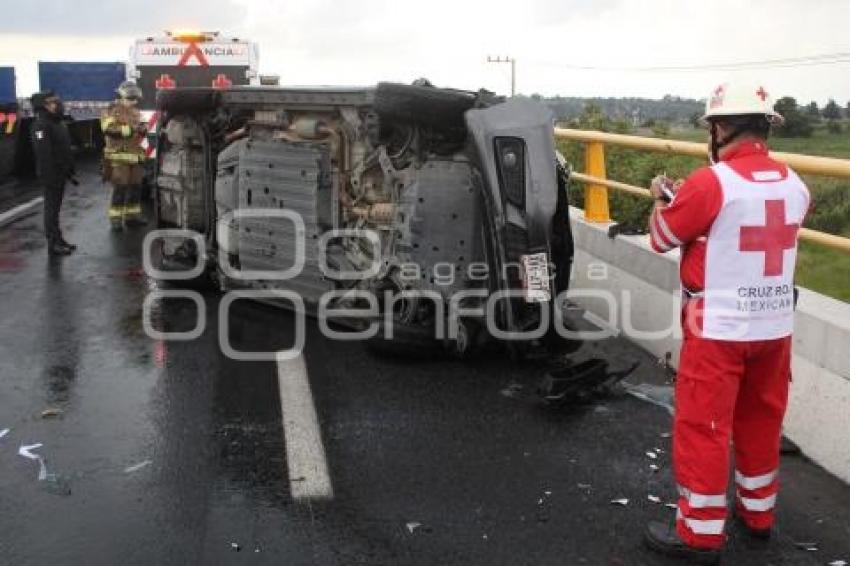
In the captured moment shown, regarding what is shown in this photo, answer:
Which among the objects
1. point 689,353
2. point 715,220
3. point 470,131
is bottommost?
point 689,353

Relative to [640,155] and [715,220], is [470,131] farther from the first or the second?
[640,155]

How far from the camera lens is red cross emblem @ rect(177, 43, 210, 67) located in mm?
15430

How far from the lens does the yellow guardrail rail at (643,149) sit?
13.6 ft

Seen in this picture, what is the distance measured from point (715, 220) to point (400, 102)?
2.51 metres

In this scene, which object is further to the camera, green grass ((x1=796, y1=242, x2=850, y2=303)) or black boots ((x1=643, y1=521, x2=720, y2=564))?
green grass ((x1=796, y1=242, x2=850, y2=303))

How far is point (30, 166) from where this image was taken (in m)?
18.1

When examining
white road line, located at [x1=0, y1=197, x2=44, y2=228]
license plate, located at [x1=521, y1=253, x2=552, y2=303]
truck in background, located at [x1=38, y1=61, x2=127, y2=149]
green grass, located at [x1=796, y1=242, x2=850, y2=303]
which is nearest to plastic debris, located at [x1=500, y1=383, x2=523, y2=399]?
license plate, located at [x1=521, y1=253, x2=552, y2=303]

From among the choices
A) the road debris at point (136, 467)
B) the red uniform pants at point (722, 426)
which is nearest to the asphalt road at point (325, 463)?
the road debris at point (136, 467)

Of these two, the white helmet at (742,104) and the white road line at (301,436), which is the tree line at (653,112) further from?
the white road line at (301,436)

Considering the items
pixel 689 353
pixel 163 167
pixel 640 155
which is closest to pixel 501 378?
pixel 689 353

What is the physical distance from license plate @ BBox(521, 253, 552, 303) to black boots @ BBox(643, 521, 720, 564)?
192 cm

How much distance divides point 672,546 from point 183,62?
1383 cm

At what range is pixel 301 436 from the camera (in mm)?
4637

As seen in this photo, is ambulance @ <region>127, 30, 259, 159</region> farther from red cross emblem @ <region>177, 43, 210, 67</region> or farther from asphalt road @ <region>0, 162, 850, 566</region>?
asphalt road @ <region>0, 162, 850, 566</region>
